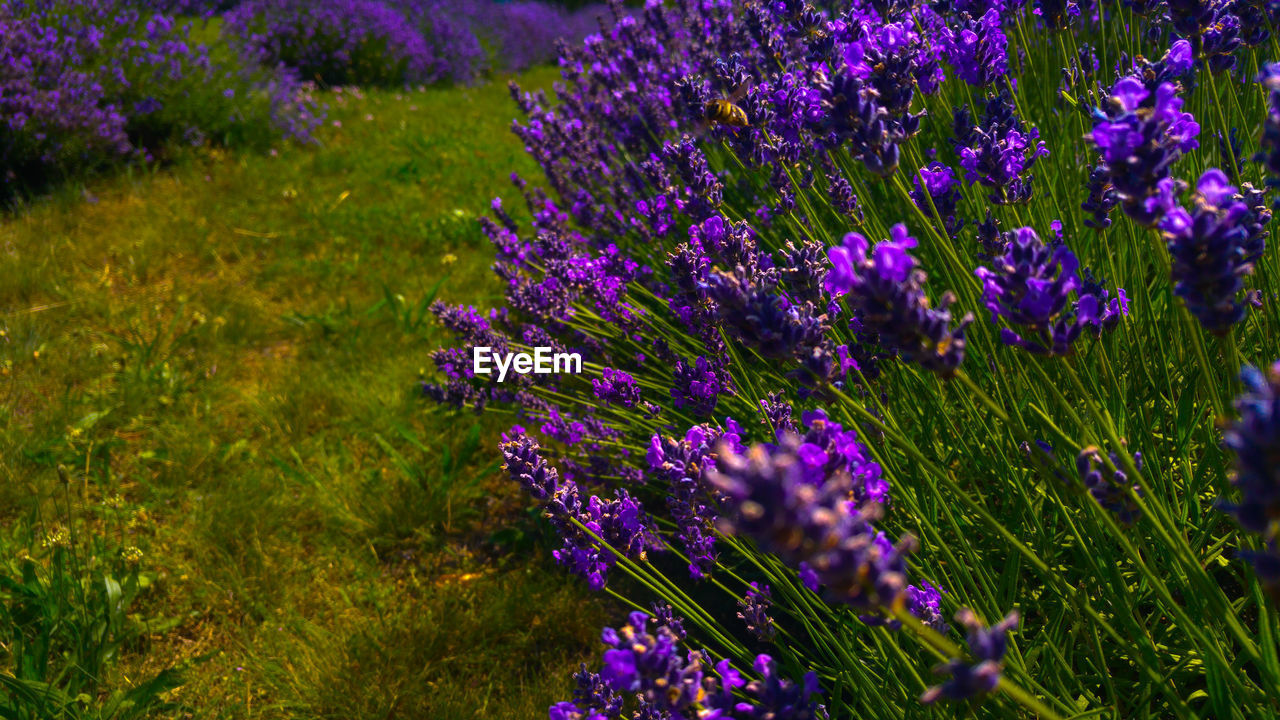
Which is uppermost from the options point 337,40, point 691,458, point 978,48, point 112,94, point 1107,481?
point 978,48

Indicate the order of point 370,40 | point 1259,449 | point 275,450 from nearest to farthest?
point 1259,449 < point 275,450 < point 370,40

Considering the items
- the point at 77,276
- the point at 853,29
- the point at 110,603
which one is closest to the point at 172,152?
the point at 77,276

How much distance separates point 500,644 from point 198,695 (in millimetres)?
762

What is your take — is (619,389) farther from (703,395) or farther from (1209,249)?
(1209,249)

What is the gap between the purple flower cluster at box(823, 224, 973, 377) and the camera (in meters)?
0.82

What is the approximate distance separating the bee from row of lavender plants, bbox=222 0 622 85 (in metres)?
5.83

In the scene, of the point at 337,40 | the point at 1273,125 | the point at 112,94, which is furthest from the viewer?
the point at 337,40

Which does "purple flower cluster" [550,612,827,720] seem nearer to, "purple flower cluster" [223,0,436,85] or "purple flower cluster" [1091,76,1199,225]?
"purple flower cluster" [1091,76,1199,225]

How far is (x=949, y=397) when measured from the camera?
1.92 meters

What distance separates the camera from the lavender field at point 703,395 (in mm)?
936

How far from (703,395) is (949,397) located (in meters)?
0.68

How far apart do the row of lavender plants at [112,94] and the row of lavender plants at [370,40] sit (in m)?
A: 0.91

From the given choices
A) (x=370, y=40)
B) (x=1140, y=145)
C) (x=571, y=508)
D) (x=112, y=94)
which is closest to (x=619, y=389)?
(x=571, y=508)

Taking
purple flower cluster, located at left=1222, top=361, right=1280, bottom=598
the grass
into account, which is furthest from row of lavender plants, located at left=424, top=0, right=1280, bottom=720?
the grass
